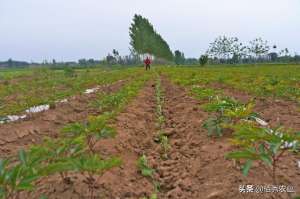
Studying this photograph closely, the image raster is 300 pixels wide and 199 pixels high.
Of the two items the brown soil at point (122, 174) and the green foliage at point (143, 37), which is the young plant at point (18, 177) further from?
the green foliage at point (143, 37)

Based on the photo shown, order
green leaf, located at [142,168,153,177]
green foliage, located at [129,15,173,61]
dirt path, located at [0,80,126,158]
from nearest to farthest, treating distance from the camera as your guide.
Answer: green leaf, located at [142,168,153,177] → dirt path, located at [0,80,126,158] → green foliage, located at [129,15,173,61]

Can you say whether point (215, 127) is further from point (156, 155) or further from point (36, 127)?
point (36, 127)

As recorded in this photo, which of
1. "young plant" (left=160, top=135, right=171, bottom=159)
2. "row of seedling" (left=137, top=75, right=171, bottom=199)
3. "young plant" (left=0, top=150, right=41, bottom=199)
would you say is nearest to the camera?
"young plant" (left=0, top=150, right=41, bottom=199)

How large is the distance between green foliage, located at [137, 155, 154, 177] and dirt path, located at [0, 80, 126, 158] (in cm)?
208

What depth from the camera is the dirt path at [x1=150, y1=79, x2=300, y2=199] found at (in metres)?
3.83

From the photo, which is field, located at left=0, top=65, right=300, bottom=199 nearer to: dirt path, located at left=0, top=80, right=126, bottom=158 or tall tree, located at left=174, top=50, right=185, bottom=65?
dirt path, located at left=0, top=80, right=126, bottom=158

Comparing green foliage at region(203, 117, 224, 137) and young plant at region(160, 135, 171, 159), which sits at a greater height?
green foliage at region(203, 117, 224, 137)

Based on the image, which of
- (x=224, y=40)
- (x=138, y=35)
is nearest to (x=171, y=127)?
(x=138, y=35)

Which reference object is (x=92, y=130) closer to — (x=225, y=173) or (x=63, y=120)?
(x=225, y=173)

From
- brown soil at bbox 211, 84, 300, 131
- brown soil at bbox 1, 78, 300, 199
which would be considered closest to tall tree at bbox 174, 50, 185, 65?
brown soil at bbox 211, 84, 300, 131

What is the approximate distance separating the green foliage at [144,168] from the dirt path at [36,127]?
6.84 feet

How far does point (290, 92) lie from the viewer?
38.4ft

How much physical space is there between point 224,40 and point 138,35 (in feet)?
67.9

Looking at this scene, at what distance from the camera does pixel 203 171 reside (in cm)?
460
